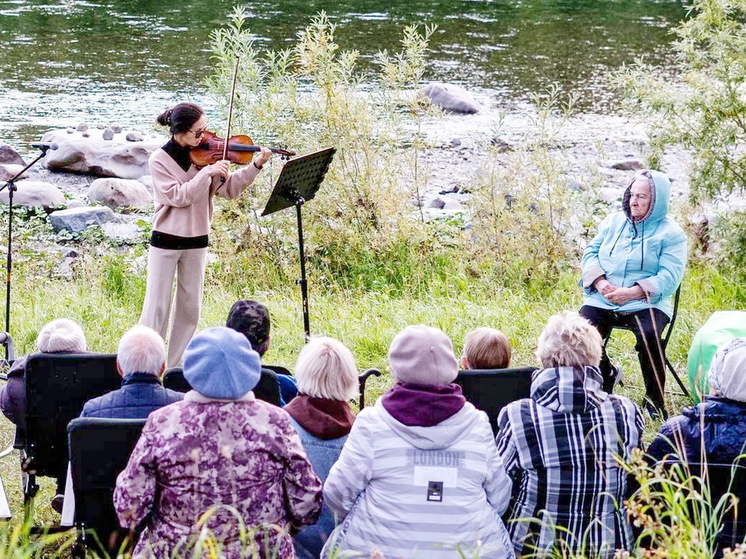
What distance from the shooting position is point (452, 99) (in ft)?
59.0

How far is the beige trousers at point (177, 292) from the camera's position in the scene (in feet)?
19.6

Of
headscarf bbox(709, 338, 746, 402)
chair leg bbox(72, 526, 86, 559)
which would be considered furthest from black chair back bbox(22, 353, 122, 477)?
headscarf bbox(709, 338, 746, 402)

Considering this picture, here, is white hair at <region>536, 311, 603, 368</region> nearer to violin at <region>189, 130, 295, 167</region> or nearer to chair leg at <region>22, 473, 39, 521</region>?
chair leg at <region>22, 473, 39, 521</region>

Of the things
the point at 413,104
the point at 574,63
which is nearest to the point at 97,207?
the point at 413,104

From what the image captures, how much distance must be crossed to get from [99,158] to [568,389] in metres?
11.8

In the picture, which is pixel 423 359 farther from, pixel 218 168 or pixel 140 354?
pixel 218 168

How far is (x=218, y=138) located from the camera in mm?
5887

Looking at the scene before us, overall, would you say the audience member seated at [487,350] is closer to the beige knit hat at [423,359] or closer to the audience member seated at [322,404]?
the audience member seated at [322,404]

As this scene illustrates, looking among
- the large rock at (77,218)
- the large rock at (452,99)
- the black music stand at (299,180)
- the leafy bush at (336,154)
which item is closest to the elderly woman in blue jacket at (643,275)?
the black music stand at (299,180)

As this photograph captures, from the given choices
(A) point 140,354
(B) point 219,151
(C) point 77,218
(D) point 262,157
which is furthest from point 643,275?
(C) point 77,218

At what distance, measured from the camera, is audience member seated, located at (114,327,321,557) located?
3129 mm

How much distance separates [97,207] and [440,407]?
9.23 m

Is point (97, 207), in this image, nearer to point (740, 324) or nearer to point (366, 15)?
point (740, 324)

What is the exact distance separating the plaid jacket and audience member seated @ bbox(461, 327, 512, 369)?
0.74 m
